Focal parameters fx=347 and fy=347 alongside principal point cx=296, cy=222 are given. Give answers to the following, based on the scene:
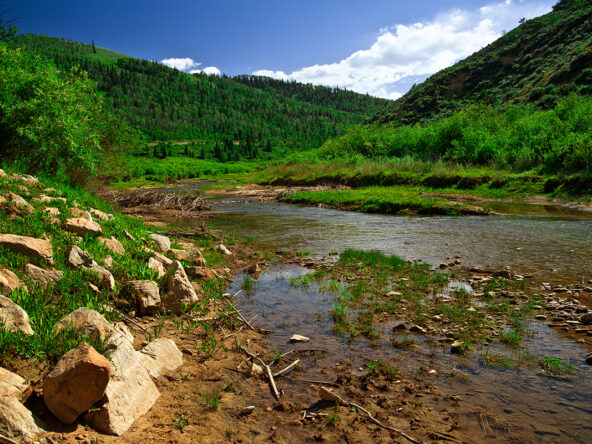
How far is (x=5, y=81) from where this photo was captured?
10.2 metres

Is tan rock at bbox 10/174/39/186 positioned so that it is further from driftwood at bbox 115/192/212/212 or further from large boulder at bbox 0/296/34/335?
driftwood at bbox 115/192/212/212

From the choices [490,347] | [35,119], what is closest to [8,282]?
[490,347]

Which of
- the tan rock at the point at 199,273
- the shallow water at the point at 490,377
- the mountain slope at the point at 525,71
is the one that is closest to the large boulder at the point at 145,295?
the shallow water at the point at 490,377

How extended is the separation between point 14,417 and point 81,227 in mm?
5506

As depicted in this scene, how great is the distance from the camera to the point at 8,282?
15.3 feet

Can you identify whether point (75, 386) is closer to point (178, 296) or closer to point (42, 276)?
point (42, 276)

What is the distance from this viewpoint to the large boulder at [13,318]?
12.4 feet

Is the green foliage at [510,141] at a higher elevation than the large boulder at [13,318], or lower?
higher

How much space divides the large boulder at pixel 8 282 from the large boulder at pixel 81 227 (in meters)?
2.56

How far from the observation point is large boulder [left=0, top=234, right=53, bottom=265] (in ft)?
18.3

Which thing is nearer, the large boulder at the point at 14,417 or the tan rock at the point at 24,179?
the large boulder at the point at 14,417

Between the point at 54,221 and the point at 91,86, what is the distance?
1252 centimetres

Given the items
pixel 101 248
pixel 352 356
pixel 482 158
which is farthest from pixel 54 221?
pixel 482 158

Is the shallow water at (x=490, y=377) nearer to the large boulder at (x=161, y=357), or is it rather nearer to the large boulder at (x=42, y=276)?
the large boulder at (x=161, y=357)
